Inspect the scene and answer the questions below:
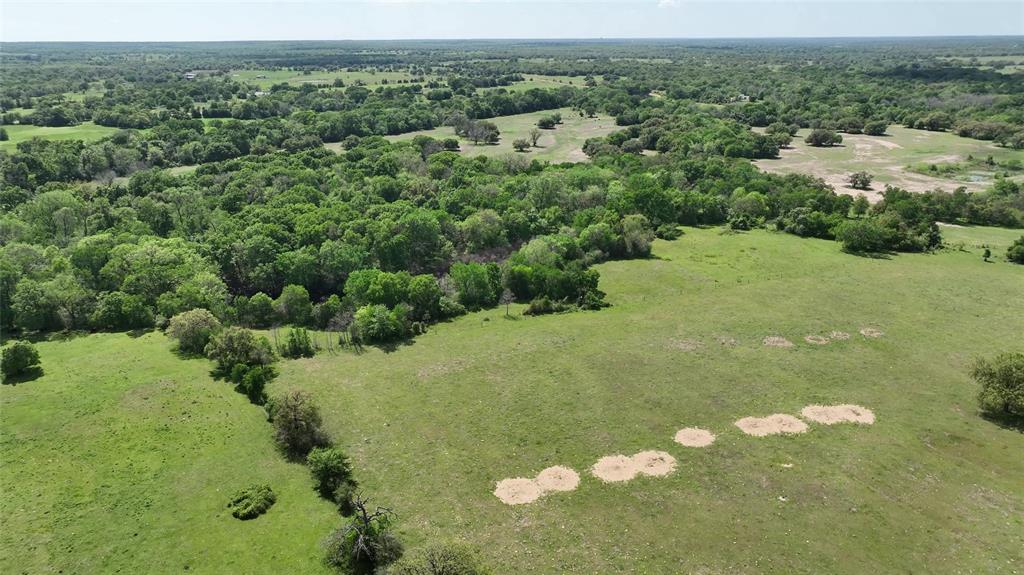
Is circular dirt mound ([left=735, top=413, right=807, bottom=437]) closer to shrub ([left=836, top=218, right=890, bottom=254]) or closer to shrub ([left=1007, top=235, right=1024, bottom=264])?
shrub ([left=836, top=218, right=890, bottom=254])

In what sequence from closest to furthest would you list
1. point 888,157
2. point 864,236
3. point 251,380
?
point 251,380 < point 864,236 < point 888,157

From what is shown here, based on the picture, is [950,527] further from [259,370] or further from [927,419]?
[259,370]

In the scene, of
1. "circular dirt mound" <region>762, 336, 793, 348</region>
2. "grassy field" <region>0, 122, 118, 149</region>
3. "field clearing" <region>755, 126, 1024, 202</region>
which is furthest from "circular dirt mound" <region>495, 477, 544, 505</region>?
"grassy field" <region>0, 122, 118, 149</region>

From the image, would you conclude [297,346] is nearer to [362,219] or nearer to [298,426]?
[298,426]

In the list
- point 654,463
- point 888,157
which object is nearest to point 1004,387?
point 654,463

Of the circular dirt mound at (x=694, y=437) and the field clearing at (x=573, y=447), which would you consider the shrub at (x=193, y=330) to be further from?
the circular dirt mound at (x=694, y=437)

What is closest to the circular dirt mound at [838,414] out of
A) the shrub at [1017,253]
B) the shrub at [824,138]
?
the shrub at [1017,253]
